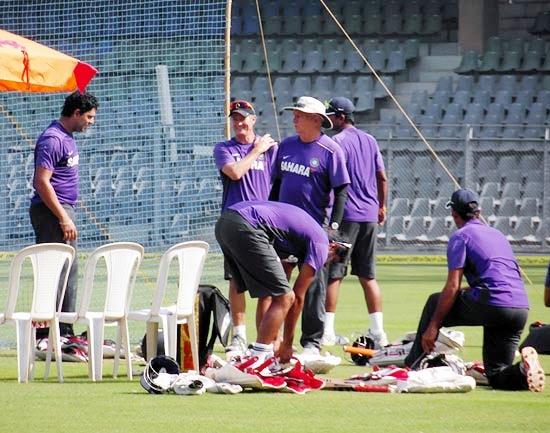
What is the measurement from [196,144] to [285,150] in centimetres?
452

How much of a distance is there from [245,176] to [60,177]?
1.49 metres

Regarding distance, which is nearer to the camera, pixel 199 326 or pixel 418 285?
pixel 199 326

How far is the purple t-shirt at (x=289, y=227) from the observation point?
10164 millimetres

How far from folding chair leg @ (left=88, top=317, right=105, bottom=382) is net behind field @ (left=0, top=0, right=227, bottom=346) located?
13.2ft

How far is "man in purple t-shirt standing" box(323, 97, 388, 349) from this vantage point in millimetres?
12906

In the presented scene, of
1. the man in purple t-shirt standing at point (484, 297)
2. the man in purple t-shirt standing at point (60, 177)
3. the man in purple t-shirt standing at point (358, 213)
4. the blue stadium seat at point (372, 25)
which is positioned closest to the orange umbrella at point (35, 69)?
the man in purple t-shirt standing at point (60, 177)

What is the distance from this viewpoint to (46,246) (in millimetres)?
10336

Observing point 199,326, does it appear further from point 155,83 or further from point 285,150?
point 155,83

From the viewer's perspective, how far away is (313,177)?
1159 cm

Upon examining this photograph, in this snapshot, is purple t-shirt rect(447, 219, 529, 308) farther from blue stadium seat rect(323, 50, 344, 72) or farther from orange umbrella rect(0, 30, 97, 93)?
blue stadium seat rect(323, 50, 344, 72)

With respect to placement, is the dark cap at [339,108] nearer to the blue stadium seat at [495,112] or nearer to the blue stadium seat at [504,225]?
the blue stadium seat at [504,225]

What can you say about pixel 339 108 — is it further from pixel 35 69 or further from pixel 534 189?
pixel 534 189

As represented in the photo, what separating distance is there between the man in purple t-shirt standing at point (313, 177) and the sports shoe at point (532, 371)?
207 cm

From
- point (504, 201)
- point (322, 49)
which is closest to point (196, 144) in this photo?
point (504, 201)
